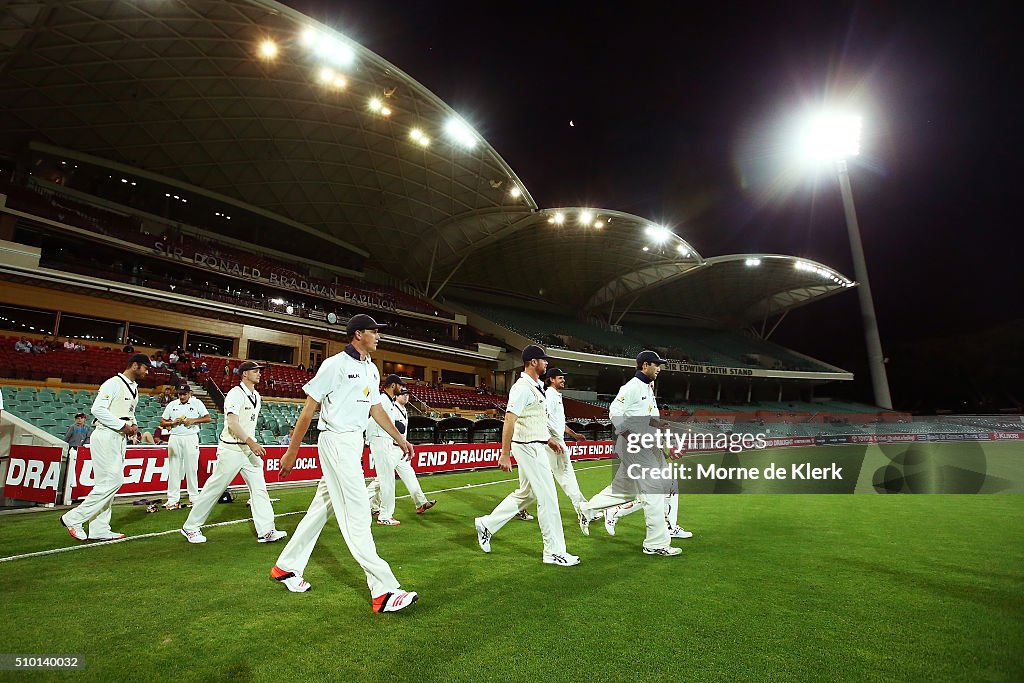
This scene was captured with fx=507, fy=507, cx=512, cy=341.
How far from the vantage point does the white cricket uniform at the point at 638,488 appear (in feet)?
18.5

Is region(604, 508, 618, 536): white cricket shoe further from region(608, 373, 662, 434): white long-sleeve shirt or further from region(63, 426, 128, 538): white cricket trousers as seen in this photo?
region(63, 426, 128, 538): white cricket trousers

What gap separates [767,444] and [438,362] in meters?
23.6

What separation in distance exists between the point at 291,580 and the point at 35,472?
7.27 meters

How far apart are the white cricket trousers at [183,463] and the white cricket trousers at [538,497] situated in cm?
562

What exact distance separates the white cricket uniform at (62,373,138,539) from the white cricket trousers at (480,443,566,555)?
4554 mm

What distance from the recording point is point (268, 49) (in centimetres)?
2084

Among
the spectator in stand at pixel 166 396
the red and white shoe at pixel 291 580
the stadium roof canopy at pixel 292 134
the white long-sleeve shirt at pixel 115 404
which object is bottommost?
the red and white shoe at pixel 291 580

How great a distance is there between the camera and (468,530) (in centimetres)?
717

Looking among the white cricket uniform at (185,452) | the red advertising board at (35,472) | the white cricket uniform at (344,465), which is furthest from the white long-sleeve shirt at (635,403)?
the red advertising board at (35,472)

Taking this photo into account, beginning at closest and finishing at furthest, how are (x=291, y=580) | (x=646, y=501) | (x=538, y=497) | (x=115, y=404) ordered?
(x=291, y=580)
(x=538, y=497)
(x=646, y=501)
(x=115, y=404)

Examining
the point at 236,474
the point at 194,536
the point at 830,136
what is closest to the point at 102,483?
the point at 194,536

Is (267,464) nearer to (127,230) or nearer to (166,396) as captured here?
(166,396)

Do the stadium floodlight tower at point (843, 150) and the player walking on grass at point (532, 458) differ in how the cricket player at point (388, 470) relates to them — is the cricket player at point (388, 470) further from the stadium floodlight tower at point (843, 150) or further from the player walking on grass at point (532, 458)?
the stadium floodlight tower at point (843, 150)

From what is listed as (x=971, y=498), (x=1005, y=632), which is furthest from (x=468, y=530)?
(x=971, y=498)
